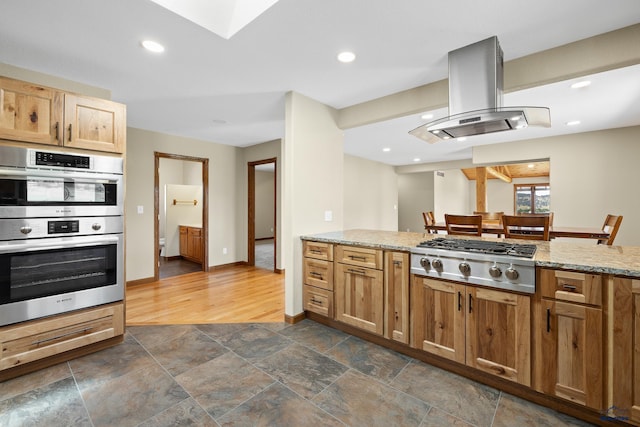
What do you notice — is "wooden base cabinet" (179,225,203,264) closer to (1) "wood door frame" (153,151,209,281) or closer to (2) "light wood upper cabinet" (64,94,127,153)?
(1) "wood door frame" (153,151,209,281)

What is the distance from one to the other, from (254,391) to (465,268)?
1632 mm

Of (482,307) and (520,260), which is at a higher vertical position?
(520,260)

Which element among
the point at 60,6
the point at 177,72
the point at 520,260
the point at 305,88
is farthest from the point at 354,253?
the point at 60,6

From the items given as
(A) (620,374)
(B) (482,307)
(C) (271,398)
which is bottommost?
(C) (271,398)

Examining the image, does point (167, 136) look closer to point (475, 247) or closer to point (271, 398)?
point (271, 398)

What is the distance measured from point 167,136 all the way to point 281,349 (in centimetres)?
398

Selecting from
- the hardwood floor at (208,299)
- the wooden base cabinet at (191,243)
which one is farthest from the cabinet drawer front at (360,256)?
the wooden base cabinet at (191,243)

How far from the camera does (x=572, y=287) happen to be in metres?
1.60

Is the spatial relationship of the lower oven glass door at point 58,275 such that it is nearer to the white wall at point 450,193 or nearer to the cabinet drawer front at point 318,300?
the cabinet drawer front at point 318,300

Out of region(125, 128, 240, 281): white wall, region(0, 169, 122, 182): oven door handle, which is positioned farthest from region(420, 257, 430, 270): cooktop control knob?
region(125, 128, 240, 281): white wall

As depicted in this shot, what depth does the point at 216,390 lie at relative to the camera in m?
1.87

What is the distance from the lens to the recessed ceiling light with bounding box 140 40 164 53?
209 centimetres

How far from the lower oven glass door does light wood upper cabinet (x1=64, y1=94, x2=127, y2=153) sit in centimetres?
76

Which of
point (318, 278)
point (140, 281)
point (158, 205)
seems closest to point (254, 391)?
point (318, 278)
